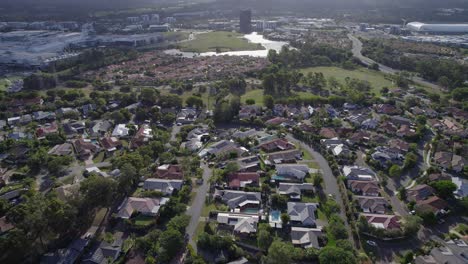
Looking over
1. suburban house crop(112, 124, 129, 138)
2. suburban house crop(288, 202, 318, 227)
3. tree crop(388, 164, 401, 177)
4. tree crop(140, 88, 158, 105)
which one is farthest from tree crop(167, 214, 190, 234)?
tree crop(140, 88, 158, 105)

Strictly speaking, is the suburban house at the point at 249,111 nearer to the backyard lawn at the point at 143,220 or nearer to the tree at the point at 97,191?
the backyard lawn at the point at 143,220

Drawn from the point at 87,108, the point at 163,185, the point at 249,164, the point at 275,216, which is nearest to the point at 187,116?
the point at 87,108

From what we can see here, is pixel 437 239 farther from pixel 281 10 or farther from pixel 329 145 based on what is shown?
pixel 281 10

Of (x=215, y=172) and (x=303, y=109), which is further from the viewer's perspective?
(x=303, y=109)

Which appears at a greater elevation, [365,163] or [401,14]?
[401,14]

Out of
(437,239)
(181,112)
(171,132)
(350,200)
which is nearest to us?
(437,239)

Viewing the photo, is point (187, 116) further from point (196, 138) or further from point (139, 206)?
point (139, 206)

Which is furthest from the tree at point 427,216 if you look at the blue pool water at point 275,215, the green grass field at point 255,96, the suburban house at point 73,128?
the suburban house at point 73,128

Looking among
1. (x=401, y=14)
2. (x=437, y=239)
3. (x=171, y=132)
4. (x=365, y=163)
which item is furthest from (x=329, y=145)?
(x=401, y=14)
